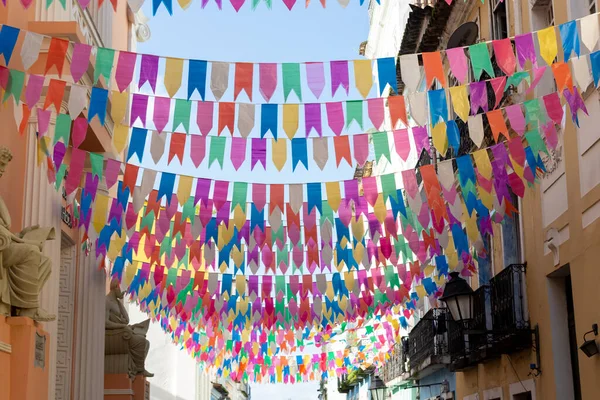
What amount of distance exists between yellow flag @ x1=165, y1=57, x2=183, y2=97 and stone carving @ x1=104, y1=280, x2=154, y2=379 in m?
7.86

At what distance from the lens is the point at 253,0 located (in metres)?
6.15

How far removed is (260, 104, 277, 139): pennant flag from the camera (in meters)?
8.31

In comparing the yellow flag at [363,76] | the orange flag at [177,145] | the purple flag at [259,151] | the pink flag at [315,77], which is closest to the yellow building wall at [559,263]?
the yellow flag at [363,76]

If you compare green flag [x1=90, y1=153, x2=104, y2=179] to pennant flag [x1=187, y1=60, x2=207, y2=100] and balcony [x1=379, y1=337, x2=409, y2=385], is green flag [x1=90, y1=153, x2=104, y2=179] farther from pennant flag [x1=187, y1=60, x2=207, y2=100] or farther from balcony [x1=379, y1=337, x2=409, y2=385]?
balcony [x1=379, y1=337, x2=409, y2=385]

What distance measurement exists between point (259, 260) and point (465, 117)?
593 centimetres

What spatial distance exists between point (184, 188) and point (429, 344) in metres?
10.5

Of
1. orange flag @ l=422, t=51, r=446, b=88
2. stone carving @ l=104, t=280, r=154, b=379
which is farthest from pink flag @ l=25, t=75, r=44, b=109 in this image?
stone carving @ l=104, t=280, r=154, b=379

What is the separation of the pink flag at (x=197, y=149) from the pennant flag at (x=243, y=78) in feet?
3.93

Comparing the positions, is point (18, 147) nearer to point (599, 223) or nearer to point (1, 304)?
point (1, 304)

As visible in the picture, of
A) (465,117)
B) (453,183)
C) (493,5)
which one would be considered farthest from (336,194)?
(493,5)

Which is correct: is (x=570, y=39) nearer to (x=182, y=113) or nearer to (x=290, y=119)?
(x=290, y=119)

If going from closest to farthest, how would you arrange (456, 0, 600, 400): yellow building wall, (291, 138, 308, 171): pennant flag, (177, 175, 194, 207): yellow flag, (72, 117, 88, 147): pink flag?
(291, 138, 308, 171): pennant flag < (72, 117, 88, 147): pink flag < (456, 0, 600, 400): yellow building wall < (177, 175, 194, 207): yellow flag

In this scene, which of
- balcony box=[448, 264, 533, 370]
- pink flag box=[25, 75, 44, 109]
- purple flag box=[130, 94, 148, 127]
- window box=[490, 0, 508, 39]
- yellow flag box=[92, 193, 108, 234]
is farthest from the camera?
window box=[490, 0, 508, 39]

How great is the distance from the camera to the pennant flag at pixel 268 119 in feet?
27.3
